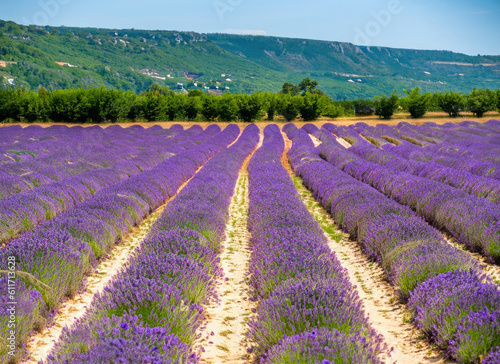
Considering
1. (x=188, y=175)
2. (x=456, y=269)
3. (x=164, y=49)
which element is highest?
(x=164, y=49)

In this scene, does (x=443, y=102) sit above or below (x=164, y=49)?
below

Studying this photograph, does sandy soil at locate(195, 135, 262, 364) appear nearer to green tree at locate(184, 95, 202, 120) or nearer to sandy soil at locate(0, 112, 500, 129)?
sandy soil at locate(0, 112, 500, 129)

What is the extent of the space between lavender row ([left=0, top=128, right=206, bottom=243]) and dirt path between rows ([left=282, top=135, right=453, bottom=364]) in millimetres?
4533

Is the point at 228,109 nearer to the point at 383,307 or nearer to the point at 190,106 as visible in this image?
the point at 190,106

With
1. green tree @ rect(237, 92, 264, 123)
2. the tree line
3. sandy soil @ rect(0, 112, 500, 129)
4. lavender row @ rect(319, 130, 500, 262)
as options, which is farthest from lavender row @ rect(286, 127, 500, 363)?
green tree @ rect(237, 92, 264, 123)

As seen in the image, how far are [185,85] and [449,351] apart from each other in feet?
500

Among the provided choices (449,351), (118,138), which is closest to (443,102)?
(118,138)

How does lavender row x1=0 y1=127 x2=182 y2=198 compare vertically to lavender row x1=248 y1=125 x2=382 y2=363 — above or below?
below

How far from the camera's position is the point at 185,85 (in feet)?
489

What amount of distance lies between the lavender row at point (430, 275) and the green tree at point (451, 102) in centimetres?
3534

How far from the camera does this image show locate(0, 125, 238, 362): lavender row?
11.3ft

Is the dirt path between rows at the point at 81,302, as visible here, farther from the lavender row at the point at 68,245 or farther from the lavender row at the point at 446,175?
the lavender row at the point at 446,175

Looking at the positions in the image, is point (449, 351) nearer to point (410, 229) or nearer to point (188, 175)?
point (410, 229)

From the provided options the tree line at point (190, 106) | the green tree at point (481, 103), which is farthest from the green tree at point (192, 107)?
A: the green tree at point (481, 103)
